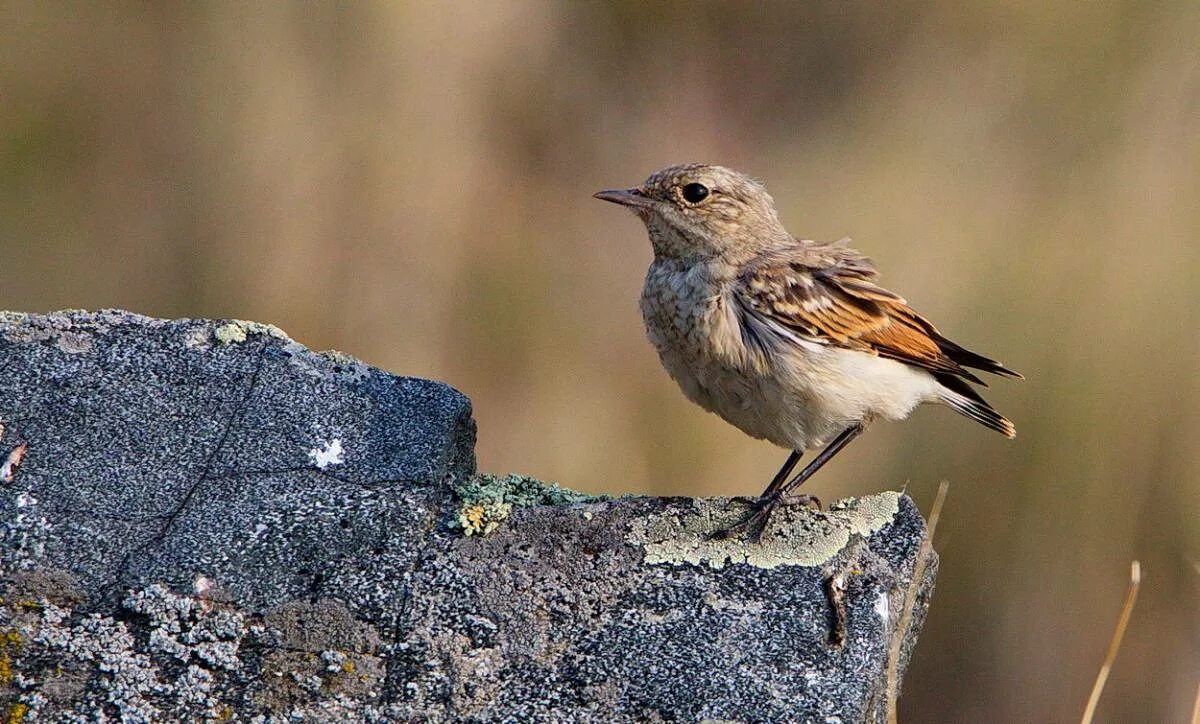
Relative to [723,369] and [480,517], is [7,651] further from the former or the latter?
[723,369]

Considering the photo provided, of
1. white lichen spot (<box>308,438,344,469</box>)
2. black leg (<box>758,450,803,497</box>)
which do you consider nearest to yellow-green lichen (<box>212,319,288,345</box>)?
white lichen spot (<box>308,438,344,469</box>)

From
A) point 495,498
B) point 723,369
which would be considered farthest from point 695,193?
point 495,498

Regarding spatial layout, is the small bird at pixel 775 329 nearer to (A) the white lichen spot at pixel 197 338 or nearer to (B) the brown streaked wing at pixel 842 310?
(B) the brown streaked wing at pixel 842 310

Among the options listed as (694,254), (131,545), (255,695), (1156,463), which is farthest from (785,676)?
(1156,463)

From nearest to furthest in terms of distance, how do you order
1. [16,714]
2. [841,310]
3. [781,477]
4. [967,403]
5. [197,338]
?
[16,714] < [197,338] < [781,477] < [841,310] < [967,403]

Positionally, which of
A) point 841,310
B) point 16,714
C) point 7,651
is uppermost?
point 841,310

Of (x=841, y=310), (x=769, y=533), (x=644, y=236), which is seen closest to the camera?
(x=769, y=533)

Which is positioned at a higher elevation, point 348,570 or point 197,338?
point 197,338
